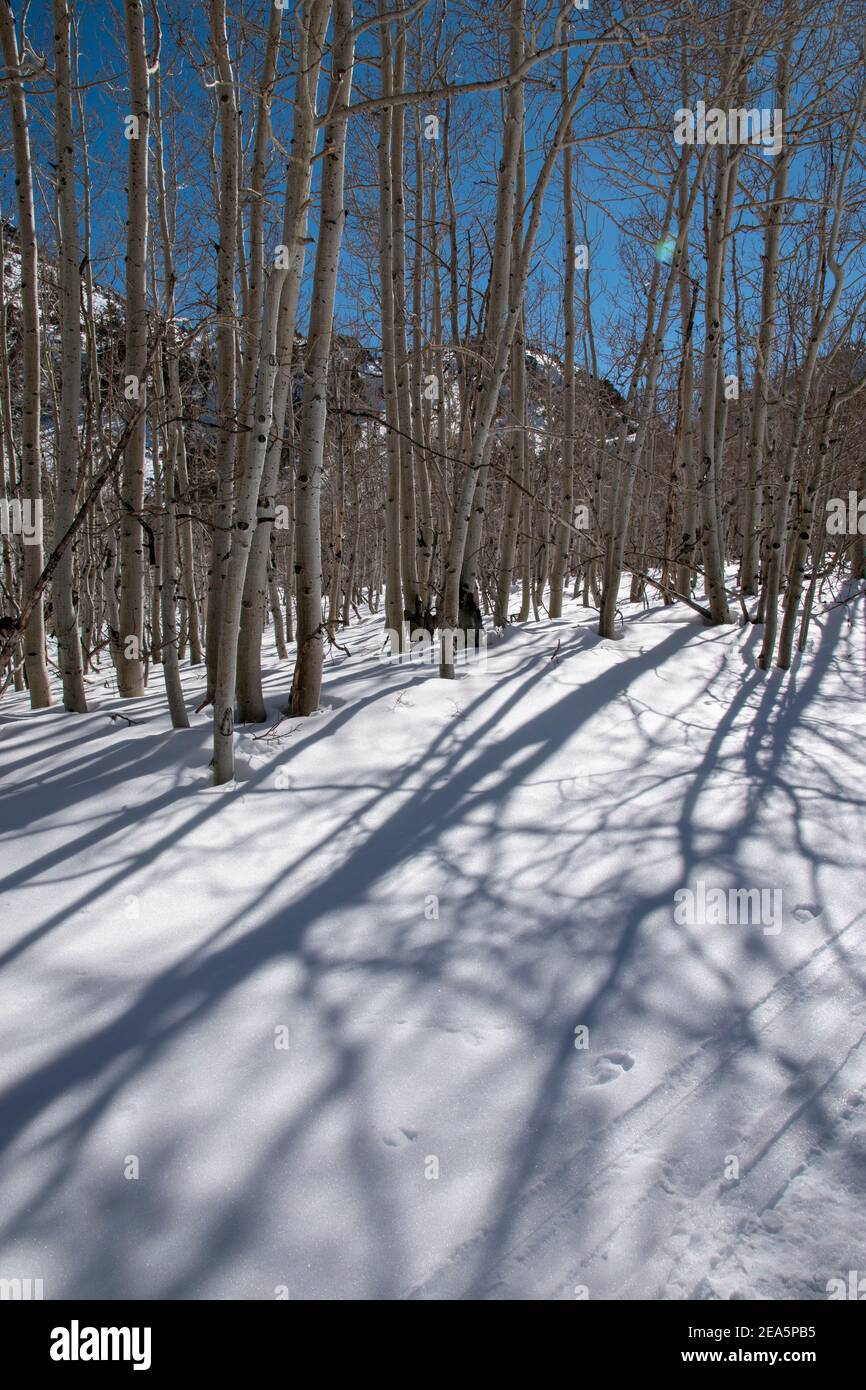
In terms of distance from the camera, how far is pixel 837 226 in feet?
19.4

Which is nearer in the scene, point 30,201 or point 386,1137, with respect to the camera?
point 386,1137

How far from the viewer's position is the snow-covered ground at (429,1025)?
1.77 meters

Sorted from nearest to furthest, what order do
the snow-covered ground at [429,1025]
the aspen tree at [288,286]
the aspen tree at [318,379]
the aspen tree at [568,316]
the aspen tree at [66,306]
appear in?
the snow-covered ground at [429,1025]
the aspen tree at [288,286]
the aspen tree at [318,379]
the aspen tree at [66,306]
the aspen tree at [568,316]

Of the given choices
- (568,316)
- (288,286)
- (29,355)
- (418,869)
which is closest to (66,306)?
(29,355)

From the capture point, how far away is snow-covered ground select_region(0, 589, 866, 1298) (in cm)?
177

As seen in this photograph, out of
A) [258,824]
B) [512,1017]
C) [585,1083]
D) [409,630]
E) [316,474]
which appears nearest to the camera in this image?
[585,1083]

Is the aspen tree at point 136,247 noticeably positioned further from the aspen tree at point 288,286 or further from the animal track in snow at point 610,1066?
the animal track in snow at point 610,1066

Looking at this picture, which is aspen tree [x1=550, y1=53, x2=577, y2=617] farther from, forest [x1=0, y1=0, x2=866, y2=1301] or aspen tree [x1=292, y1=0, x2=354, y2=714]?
aspen tree [x1=292, y1=0, x2=354, y2=714]

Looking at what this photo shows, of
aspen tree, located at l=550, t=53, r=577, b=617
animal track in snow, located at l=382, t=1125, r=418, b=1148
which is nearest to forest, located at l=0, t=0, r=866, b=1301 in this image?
animal track in snow, located at l=382, t=1125, r=418, b=1148

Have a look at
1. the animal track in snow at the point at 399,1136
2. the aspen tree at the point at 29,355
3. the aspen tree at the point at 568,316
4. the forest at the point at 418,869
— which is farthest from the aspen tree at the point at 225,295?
the aspen tree at the point at 568,316
